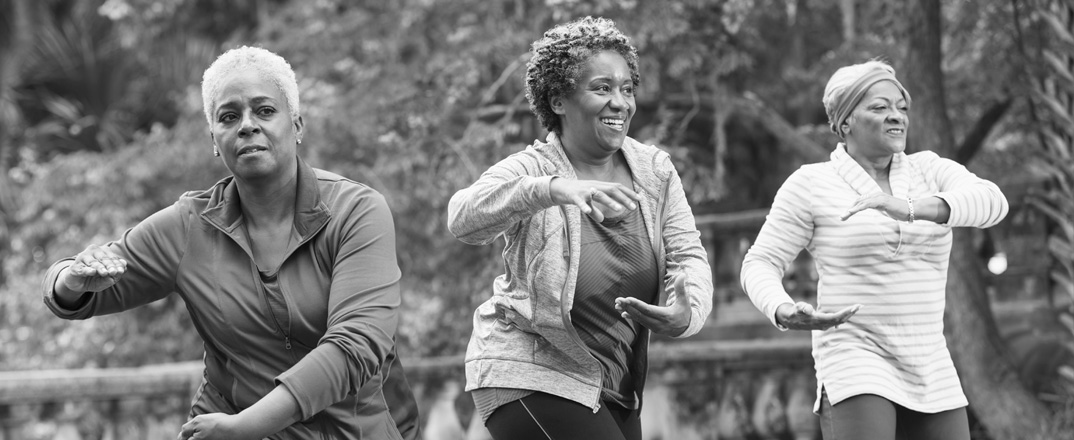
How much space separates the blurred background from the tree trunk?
0.04ft

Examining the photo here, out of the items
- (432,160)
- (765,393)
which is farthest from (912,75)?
(432,160)

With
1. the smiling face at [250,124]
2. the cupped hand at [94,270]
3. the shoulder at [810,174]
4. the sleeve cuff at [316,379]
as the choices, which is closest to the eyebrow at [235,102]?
the smiling face at [250,124]

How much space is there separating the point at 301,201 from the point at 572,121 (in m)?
0.84

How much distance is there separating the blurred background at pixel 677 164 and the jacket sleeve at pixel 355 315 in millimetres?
3605

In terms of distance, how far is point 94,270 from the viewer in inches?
127

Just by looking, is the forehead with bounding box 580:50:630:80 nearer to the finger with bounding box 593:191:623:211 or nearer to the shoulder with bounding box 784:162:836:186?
the finger with bounding box 593:191:623:211

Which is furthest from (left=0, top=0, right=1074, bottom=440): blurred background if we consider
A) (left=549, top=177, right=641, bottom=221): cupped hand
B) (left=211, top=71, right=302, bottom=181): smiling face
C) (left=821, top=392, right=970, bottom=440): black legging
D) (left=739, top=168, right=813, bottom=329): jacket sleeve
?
(left=549, top=177, right=641, bottom=221): cupped hand

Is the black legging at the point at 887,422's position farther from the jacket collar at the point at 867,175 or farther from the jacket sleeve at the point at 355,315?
the jacket sleeve at the point at 355,315

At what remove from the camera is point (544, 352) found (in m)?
3.77

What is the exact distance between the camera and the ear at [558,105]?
3.86m

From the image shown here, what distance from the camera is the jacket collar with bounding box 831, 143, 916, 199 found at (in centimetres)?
421

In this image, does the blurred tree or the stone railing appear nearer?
the blurred tree

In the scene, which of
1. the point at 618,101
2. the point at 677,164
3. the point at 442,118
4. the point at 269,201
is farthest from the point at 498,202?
the point at 442,118

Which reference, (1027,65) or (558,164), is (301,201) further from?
(1027,65)
